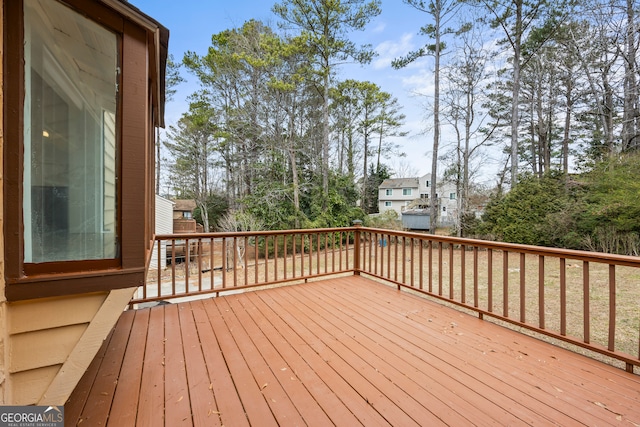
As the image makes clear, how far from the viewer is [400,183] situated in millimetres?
24000

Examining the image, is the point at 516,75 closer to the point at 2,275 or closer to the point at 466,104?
the point at 466,104

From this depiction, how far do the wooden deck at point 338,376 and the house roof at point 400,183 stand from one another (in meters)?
22.0

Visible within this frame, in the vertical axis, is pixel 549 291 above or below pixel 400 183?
below

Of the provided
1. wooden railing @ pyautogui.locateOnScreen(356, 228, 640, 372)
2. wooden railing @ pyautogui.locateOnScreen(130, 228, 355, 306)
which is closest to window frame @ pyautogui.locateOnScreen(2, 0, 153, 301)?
wooden railing @ pyautogui.locateOnScreen(130, 228, 355, 306)

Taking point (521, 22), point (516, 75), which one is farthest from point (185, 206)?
point (521, 22)

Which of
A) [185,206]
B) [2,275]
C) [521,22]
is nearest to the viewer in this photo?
[2,275]

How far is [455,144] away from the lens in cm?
1184

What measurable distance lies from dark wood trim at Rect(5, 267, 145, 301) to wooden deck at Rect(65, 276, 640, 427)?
2.49 ft

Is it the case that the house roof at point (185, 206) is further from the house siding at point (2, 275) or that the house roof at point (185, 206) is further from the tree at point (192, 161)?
the house siding at point (2, 275)

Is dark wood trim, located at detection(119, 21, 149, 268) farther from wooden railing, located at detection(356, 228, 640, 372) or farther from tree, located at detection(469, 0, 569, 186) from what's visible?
tree, located at detection(469, 0, 569, 186)

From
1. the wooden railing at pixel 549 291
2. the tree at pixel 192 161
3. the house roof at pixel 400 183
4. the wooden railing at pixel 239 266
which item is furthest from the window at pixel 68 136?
the house roof at pixel 400 183

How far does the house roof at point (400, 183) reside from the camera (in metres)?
23.8

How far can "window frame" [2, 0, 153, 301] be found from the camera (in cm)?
113

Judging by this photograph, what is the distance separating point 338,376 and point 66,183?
193 cm
